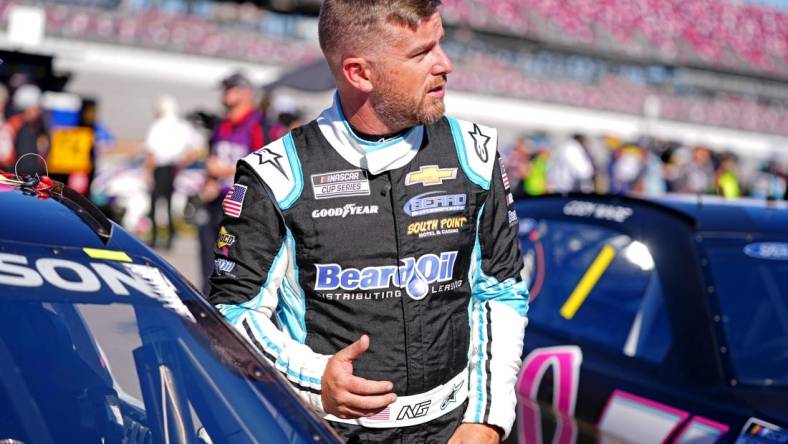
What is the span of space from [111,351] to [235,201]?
376mm

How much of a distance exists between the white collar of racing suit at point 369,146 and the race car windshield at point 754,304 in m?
1.33

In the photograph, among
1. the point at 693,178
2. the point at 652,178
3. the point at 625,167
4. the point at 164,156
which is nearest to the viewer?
the point at 164,156

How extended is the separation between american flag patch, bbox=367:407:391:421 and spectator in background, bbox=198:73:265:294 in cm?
445

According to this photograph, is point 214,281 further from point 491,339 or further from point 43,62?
point 43,62

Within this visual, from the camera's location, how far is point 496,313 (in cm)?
216

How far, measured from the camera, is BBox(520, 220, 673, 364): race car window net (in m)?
3.24

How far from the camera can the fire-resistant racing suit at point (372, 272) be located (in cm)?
205

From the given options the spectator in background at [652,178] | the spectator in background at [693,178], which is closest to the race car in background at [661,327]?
the spectator in background at [693,178]

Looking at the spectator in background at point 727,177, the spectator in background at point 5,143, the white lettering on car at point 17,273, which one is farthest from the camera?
the spectator in background at point 727,177

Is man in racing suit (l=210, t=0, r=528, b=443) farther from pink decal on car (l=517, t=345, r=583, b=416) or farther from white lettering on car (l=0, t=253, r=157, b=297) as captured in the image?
pink decal on car (l=517, t=345, r=583, b=416)

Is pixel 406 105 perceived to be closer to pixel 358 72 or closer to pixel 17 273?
pixel 358 72

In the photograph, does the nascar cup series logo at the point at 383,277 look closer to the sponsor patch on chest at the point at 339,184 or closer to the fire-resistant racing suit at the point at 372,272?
the fire-resistant racing suit at the point at 372,272

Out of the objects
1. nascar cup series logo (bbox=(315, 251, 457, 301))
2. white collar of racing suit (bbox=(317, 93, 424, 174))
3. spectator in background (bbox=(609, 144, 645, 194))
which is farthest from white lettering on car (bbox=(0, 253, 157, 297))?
spectator in background (bbox=(609, 144, 645, 194))

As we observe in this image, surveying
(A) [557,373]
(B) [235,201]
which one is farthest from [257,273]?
(A) [557,373]
